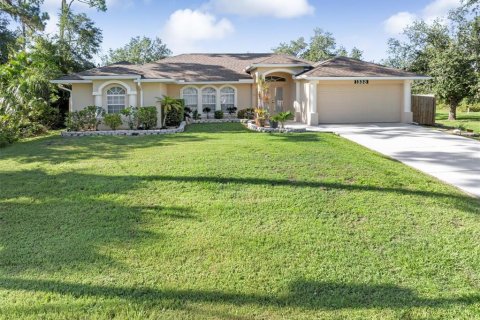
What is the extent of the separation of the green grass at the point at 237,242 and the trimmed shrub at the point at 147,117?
944 centimetres

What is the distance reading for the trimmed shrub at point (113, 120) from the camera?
61.6 ft

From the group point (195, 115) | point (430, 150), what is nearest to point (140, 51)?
point (195, 115)

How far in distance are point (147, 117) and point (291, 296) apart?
52.0 ft

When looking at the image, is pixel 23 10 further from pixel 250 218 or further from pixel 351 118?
pixel 250 218

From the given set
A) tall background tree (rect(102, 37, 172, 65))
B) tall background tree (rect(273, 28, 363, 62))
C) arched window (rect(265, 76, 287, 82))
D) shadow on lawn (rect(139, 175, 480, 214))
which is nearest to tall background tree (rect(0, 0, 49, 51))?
arched window (rect(265, 76, 287, 82))

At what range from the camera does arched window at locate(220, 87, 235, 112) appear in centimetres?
2539

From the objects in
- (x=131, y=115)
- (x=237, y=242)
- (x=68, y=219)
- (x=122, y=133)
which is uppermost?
(x=131, y=115)

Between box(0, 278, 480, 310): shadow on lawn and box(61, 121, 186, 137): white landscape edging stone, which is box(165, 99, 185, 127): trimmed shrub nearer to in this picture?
box(61, 121, 186, 137): white landscape edging stone

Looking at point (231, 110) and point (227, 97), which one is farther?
point (227, 97)

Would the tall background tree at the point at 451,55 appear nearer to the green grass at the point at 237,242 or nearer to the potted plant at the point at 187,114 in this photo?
the potted plant at the point at 187,114

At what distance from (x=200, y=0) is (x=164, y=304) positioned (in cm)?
2219

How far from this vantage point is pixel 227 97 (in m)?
25.5

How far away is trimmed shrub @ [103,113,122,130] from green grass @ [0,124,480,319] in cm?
910

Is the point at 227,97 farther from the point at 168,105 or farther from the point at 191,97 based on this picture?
the point at 168,105
